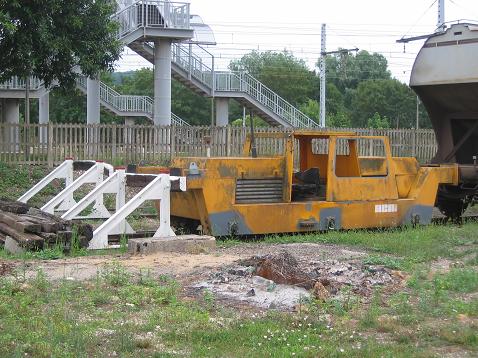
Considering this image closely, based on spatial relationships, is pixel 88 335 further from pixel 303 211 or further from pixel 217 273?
pixel 303 211

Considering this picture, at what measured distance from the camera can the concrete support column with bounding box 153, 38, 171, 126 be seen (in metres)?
32.5

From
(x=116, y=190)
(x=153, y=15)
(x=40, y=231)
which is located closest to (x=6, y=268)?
(x=40, y=231)

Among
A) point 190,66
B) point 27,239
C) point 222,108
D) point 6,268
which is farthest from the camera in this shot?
point 222,108

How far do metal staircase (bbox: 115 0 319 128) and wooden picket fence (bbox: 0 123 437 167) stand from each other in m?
7.98

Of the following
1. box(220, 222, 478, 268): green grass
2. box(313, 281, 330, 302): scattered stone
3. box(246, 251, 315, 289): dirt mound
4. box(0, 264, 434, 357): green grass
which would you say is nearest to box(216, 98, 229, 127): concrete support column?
box(220, 222, 478, 268): green grass

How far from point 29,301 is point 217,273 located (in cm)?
235

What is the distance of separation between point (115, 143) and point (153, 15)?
10105mm

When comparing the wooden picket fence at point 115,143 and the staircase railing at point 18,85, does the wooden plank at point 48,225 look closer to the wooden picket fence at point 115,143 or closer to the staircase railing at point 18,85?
the wooden picket fence at point 115,143

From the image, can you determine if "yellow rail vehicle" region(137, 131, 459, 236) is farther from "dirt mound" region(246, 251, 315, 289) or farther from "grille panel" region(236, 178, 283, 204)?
"dirt mound" region(246, 251, 315, 289)

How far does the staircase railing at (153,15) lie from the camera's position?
102ft

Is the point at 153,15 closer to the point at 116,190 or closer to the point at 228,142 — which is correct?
the point at 228,142

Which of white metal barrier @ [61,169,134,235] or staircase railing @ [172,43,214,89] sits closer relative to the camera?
white metal barrier @ [61,169,134,235]

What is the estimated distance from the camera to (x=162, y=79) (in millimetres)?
32688

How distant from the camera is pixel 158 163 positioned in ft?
78.7
